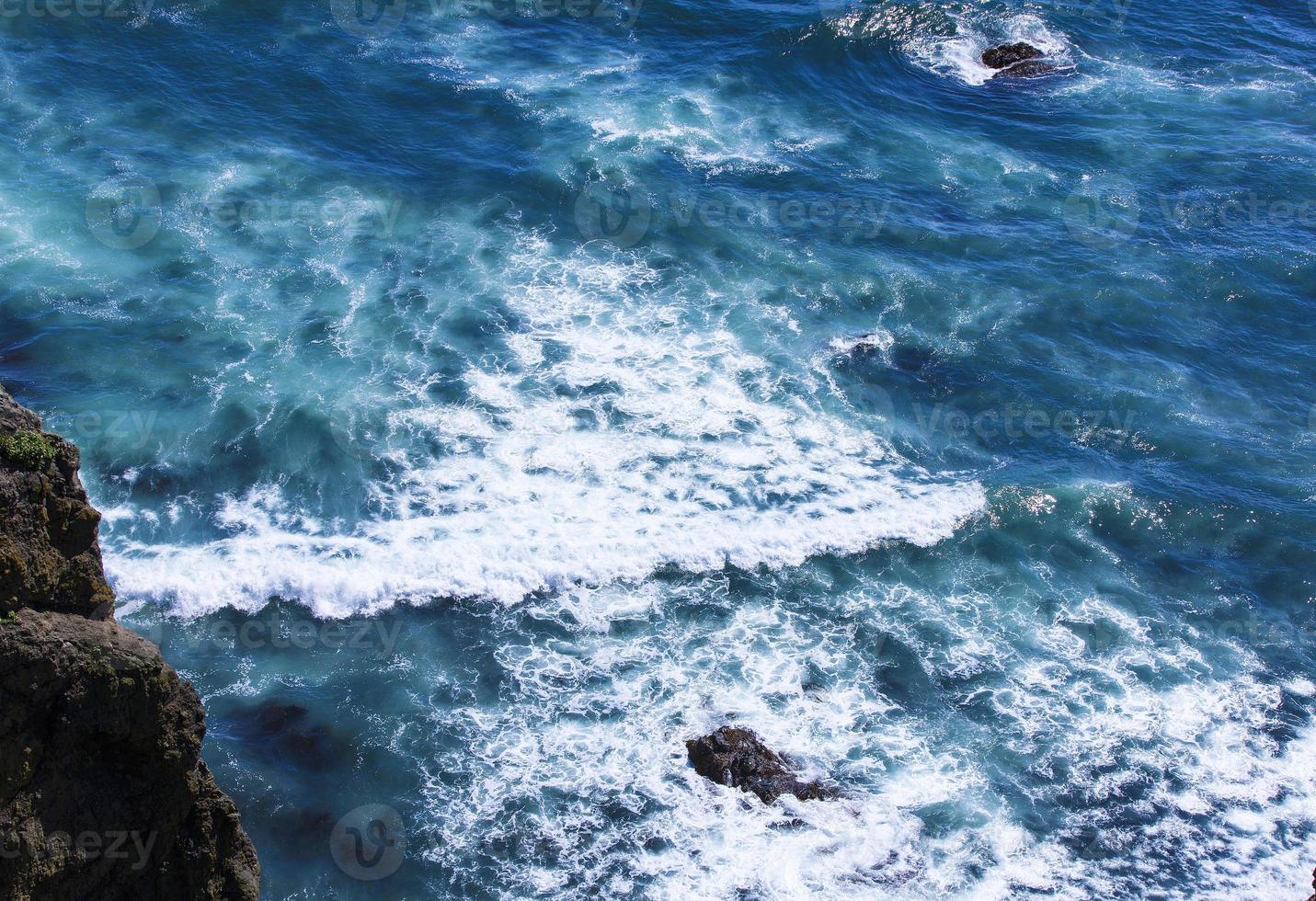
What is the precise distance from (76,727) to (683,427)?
916 inches

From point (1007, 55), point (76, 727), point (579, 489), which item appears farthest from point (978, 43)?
point (76, 727)

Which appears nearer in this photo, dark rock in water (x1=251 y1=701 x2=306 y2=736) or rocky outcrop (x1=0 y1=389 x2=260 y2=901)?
rocky outcrop (x1=0 y1=389 x2=260 y2=901)

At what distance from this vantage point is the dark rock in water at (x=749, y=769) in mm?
26078

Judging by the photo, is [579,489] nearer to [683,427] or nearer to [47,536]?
[683,427]

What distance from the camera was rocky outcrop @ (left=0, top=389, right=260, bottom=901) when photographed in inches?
593

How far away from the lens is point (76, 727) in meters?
15.6

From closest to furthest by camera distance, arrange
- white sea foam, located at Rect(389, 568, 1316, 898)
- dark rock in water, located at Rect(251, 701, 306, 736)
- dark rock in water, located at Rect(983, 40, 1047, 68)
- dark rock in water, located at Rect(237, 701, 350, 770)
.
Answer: white sea foam, located at Rect(389, 568, 1316, 898) < dark rock in water, located at Rect(237, 701, 350, 770) < dark rock in water, located at Rect(251, 701, 306, 736) < dark rock in water, located at Rect(983, 40, 1047, 68)

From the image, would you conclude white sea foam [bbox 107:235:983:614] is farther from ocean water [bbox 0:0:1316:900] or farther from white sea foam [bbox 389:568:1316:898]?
white sea foam [bbox 389:568:1316:898]

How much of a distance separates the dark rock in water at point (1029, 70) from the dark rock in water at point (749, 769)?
42448 millimetres

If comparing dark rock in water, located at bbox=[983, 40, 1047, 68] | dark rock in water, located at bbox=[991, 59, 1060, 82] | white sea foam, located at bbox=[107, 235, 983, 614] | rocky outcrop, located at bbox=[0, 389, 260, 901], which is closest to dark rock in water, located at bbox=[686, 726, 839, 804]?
white sea foam, located at bbox=[107, 235, 983, 614]

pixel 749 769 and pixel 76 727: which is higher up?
pixel 76 727

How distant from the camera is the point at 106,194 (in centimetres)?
4197

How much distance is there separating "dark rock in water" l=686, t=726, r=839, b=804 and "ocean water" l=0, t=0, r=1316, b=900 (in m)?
0.44

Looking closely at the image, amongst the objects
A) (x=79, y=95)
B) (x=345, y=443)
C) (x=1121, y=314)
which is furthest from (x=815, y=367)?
(x=79, y=95)
